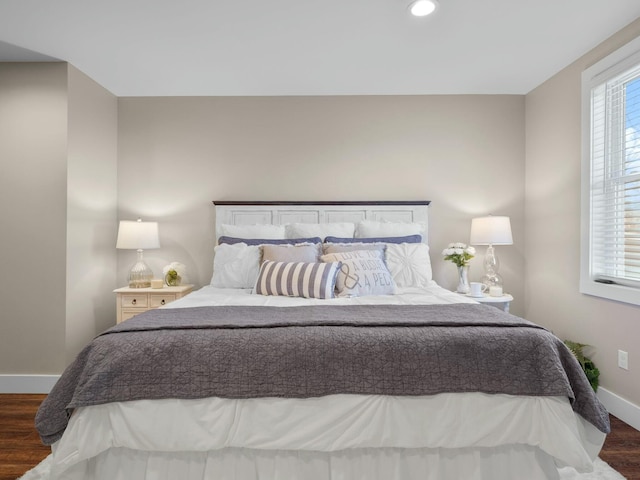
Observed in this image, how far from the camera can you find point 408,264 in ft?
9.32

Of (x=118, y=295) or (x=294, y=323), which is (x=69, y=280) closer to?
(x=118, y=295)

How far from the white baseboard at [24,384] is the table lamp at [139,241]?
95 cm

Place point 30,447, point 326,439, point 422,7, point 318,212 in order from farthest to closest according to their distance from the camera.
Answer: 1. point 318,212
2. point 422,7
3. point 30,447
4. point 326,439

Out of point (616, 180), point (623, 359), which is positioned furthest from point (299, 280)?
point (616, 180)

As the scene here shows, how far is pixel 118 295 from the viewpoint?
308cm

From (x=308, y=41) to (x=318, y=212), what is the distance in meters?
1.50

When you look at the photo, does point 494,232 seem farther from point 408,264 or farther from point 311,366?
point 311,366

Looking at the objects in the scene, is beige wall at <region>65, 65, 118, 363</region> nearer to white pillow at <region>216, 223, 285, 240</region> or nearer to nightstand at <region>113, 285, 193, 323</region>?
nightstand at <region>113, 285, 193, 323</region>

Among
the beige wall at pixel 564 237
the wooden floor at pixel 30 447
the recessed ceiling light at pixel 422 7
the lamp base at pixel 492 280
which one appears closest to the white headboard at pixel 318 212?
the lamp base at pixel 492 280

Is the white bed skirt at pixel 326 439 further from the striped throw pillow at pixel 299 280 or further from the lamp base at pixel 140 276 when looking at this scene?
the lamp base at pixel 140 276

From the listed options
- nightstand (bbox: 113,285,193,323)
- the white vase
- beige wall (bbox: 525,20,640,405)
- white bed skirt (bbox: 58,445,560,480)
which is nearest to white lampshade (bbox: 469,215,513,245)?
the white vase

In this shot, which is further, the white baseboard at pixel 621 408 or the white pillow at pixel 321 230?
the white pillow at pixel 321 230

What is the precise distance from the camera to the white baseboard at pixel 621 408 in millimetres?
2254

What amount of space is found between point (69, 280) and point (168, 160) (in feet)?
4.63
